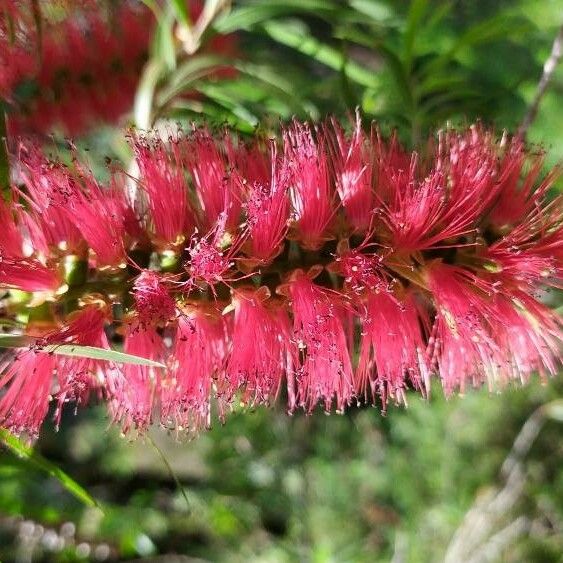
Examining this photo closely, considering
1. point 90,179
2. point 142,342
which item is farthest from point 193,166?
point 142,342

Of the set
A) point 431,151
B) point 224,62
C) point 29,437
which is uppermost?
point 224,62

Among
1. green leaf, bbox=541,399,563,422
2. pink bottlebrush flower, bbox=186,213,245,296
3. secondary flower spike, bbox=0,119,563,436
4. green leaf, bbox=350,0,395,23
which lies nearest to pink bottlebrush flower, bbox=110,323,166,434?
secondary flower spike, bbox=0,119,563,436

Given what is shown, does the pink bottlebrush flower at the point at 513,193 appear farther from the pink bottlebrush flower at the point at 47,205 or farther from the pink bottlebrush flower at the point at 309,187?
the pink bottlebrush flower at the point at 47,205

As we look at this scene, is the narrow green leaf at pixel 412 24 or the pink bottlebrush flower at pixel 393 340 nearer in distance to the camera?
the pink bottlebrush flower at pixel 393 340

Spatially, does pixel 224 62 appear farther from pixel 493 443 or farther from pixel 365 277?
pixel 493 443

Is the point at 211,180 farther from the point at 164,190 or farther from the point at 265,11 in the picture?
the point at 265,11

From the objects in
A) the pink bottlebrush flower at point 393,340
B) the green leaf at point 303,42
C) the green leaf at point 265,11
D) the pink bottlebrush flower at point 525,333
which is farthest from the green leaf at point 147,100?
the pink bottlebrush flower at point 525,333

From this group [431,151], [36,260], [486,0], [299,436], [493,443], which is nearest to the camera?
[36,260]

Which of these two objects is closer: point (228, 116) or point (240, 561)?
point (228, 116)
